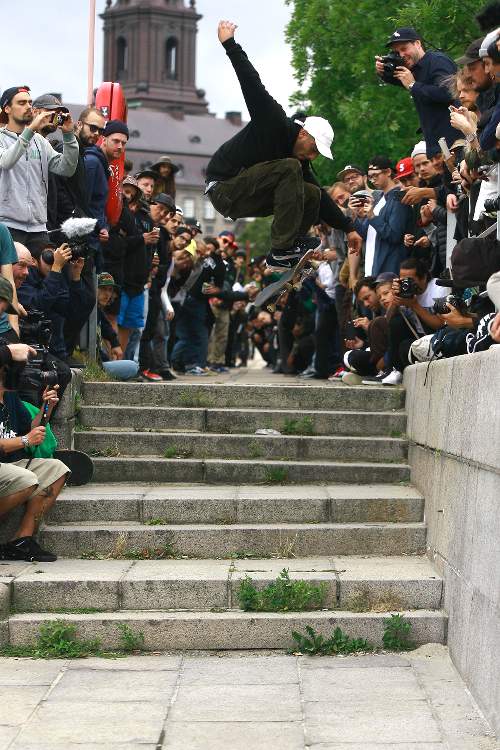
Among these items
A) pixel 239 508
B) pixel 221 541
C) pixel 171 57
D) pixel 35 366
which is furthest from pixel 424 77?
pixel 171 57

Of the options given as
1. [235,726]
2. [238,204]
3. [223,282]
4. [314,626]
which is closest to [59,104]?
[238,204]

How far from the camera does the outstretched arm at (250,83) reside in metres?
9.09

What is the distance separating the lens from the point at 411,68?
1024 centimetres

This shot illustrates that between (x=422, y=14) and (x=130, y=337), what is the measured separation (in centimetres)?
1017

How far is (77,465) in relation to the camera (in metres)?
9.37

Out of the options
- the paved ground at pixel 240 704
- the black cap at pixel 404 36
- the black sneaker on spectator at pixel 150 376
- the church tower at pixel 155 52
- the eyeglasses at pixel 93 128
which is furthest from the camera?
the church tower at pixel 155 52

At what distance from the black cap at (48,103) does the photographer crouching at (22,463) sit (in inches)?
75.5

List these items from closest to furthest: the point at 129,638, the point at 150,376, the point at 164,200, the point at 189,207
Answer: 1. the point at 129,638
2. the point at 150,376
3. the point at 164,200
4. the point at 189,207

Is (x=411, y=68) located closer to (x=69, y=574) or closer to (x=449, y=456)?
(x=449, y=456)

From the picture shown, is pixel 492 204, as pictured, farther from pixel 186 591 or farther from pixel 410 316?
pixel 410 316

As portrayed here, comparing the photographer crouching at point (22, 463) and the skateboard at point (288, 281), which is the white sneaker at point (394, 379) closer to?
the skateboard at point (288, 281)

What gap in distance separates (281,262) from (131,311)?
8.92ft

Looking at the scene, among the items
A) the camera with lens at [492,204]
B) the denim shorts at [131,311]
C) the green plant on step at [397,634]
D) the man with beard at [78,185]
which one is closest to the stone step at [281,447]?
the man with beard at [78,185]

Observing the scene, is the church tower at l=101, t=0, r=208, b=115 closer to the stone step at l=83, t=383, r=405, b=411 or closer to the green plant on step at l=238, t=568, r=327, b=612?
the stone step at l=83, t=383, r=405, b=411
